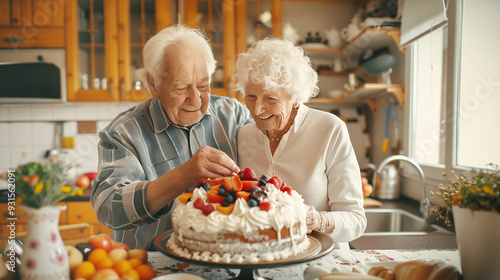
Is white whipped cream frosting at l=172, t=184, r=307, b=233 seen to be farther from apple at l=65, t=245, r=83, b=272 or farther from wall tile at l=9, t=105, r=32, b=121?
wall tile at l=9, t=105, r=32, b=121

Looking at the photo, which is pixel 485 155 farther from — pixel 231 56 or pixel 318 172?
pixel 231 56

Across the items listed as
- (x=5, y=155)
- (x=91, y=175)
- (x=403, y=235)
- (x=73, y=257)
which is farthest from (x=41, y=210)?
(x=5, y=155)

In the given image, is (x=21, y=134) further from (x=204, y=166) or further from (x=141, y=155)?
(x=204, y=166)

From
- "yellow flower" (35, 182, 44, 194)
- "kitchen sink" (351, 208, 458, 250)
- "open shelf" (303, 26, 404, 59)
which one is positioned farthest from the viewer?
"open shelf" (303, 26, 404, 59)

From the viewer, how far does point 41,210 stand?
711mm

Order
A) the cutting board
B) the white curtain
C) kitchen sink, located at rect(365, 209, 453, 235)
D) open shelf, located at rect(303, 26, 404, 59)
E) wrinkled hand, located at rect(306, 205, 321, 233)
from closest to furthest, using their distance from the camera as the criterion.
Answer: wrinkled hand, located at rect(306, 205, 321, 233) → the white curtain → kitchen sink, located at rect(365, 209, 453, 235) → the cutting board → open shelf, located at rect(303, 26, 404, 59)

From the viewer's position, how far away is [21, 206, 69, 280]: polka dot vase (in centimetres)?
71

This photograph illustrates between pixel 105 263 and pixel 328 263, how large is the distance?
0.64 metres

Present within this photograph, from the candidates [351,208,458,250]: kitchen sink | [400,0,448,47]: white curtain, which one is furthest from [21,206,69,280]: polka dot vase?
[400,0,448,47]: white curtain

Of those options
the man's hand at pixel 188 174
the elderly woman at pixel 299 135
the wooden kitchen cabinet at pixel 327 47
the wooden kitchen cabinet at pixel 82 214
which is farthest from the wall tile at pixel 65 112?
the man's hand at pixel 188 174

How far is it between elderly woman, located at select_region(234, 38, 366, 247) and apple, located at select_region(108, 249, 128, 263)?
0.68 metres

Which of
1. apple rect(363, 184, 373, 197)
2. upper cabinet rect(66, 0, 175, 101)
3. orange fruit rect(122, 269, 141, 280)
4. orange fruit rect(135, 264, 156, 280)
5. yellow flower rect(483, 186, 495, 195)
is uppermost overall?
upper cabinet rect(66, 0, 175, 101)

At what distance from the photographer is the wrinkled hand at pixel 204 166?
3.78 feet

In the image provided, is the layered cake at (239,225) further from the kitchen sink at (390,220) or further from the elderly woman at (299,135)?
the kitchen sink at (390,220)
